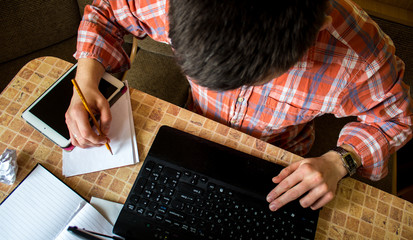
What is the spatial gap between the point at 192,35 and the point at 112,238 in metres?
0.48

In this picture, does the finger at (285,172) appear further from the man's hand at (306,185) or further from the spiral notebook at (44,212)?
the spiral notebook at (44,212)

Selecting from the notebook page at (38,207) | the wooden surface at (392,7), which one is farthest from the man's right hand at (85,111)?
the wooden surface at (392,7)

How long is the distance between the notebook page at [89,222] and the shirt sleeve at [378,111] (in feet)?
2.26

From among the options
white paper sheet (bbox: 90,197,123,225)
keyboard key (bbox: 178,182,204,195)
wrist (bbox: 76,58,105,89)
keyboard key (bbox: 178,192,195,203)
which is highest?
wrist (bbox: 76,58,105,89)

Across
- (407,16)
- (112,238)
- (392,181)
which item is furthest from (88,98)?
(407,16)

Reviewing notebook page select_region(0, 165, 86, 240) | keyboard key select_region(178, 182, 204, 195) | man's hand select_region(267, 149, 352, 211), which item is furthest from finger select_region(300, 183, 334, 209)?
notebook page select_region(0, 165, 86, 240)

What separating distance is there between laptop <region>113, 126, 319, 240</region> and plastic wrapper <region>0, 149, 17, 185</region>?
29 cm

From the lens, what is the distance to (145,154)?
694 millimetres

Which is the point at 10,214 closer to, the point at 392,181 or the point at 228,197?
the point at 228,197

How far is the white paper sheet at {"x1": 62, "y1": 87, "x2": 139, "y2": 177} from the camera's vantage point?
672 mm

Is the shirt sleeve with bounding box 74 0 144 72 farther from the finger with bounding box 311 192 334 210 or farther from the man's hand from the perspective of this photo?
the finger with bounding box 311 192 334 210

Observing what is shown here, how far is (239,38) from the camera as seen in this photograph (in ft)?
1.35

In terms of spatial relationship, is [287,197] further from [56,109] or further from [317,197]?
[56,109]

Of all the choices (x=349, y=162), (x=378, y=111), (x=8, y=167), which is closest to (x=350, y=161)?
Result: (x=349, y=162)
